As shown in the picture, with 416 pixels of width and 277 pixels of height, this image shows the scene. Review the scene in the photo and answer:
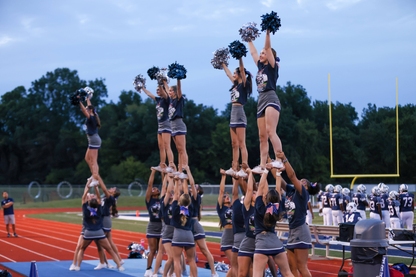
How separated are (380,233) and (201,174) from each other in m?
50.6

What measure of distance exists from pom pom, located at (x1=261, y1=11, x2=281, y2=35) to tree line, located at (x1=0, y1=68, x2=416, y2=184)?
26393 mm

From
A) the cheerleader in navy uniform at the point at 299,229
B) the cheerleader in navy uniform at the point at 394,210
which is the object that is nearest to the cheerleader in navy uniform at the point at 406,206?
the cheerleader in navy uniform at the point at 394,210

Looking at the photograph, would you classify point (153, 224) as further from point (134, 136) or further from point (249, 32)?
point (134, 136)

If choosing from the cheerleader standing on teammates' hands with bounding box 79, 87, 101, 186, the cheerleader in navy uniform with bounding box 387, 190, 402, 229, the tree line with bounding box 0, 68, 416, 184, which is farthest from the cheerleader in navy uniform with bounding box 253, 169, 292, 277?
the tree line with bounding box 0, 68, 416, 184

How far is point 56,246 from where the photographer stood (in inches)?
826

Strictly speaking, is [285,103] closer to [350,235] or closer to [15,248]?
[15,248]

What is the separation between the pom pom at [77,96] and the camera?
14.2 meters

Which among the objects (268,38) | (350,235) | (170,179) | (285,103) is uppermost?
(285,103)

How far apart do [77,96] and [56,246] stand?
8.31m

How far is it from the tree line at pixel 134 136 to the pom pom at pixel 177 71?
24.2 m

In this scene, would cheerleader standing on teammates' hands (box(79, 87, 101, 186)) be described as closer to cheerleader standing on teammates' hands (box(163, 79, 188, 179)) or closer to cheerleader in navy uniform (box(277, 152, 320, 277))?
cheerleader standing on teammates' hands (box(163, 79, 188, 179))

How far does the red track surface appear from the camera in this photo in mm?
15423

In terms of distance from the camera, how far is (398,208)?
1942 centimetres

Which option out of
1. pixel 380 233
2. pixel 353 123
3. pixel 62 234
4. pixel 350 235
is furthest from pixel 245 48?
pixel 353 123
